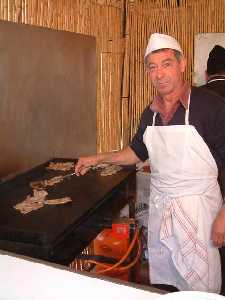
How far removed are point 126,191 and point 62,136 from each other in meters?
0.78

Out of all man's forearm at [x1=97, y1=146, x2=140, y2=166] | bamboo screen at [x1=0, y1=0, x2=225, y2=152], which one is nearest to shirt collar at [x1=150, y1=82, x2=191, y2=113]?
man's forearm at [x1=97, y1=146, x2=140, y2=166]

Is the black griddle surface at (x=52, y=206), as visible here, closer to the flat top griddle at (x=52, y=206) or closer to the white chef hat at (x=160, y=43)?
the flat top griddle at (x=52, y=206)

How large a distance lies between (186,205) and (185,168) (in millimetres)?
193

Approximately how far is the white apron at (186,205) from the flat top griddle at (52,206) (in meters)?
0.37

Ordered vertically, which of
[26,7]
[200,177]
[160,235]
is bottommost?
[160,235]

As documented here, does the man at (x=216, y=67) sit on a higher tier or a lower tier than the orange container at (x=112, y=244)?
higher

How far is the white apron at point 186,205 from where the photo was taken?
6.48ft

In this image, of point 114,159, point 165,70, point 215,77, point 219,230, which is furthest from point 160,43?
point 215,77

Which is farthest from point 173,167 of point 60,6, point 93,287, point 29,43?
point 60,6

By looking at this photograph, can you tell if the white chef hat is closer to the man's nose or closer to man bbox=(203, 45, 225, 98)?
the man's nose

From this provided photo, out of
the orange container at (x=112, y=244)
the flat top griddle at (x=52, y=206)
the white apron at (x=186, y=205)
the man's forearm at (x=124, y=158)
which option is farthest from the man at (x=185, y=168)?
the orange container at (x=112, y=244)

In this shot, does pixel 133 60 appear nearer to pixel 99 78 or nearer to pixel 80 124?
pixel 99 78

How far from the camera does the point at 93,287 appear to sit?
3.55ft

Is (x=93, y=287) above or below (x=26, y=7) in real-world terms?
below
